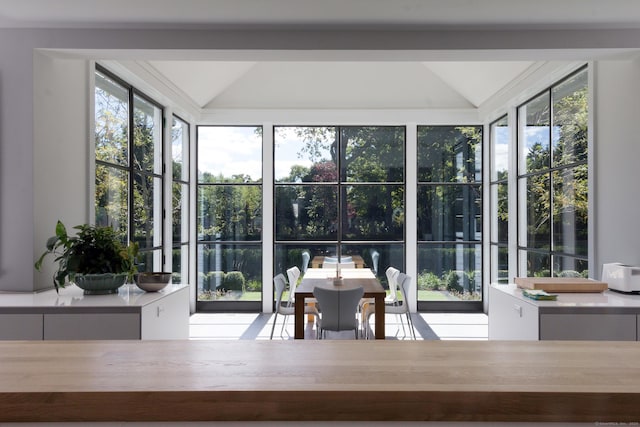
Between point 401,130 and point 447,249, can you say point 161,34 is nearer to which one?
point 401,130

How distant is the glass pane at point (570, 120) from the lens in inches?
165

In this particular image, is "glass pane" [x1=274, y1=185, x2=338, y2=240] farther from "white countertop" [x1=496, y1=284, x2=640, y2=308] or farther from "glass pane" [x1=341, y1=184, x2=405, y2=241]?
"white countertop" [x1=496, y1=284, x2=640, y2=308]

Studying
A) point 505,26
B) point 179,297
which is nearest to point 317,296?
point 179,297

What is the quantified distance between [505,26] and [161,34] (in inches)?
96.7

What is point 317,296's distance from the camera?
407 cm

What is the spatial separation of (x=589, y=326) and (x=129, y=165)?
4.37 meters

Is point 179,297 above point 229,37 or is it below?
below

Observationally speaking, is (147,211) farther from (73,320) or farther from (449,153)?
(449,153)

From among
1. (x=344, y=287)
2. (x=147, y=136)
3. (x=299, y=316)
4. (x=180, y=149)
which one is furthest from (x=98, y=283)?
(x=180, y=149)

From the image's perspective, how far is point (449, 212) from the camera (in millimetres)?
6938

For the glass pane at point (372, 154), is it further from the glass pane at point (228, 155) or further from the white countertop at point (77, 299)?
the white countertop at point (77, 299)

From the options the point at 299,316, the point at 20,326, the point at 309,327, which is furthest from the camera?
the point at 309,327

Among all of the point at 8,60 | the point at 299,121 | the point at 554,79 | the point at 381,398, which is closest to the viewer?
the point at 381,398

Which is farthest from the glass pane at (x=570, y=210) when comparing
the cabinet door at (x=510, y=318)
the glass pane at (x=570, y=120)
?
the cabinet door at (x=510, y=318)
